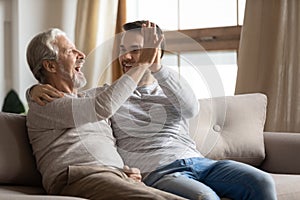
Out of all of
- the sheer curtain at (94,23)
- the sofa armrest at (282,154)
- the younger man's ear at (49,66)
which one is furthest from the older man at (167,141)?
the sheer curtain at (94,23)

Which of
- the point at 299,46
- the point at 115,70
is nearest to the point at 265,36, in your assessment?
the point at 299,46

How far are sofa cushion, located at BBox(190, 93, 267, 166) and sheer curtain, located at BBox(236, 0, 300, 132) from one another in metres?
0.52

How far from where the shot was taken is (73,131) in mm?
2131

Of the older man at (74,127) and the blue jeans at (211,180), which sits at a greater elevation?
the older man at (74,127)

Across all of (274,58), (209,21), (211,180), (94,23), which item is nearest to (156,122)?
(211,180)

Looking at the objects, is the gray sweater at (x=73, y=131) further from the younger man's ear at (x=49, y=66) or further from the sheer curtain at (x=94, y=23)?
the sheer curtain at (x=94, y=23)

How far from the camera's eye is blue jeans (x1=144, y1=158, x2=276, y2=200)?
2039 millimetres

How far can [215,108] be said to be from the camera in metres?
2.56

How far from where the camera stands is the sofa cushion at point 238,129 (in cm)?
266

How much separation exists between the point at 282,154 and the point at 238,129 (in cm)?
22

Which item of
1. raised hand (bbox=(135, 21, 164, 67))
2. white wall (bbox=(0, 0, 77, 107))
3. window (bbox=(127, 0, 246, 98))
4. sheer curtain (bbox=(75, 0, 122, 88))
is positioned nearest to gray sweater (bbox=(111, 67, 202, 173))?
raised hand (bbox=(135, 21, 164, 67))

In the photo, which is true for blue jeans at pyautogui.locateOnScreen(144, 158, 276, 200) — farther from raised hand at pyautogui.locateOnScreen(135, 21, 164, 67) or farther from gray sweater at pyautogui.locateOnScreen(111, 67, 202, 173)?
raised hand at pyautogui.locateOnScreen(135, 21, 164, 67)

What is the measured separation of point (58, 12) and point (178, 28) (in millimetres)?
956

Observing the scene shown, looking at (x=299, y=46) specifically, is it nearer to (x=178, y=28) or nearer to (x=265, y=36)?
(x=265, y=36)
